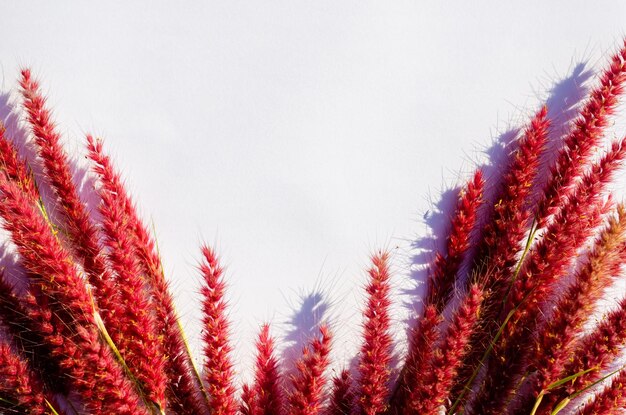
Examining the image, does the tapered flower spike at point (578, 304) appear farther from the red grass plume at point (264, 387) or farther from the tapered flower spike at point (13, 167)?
the tapered flower spike at point (13, 167)

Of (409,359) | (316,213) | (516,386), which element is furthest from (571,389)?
(316,213)

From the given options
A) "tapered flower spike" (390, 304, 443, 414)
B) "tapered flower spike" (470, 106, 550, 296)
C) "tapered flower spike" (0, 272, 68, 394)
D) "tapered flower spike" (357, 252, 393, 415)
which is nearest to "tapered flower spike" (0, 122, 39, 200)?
"tapered flower spike" (0, 272, 68, 394)

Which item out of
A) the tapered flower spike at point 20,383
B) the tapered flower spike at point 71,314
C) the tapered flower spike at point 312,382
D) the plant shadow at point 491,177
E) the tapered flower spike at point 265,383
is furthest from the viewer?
the plant shadow at point 491,177

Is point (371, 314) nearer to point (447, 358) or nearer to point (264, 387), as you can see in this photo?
point (447, 358)

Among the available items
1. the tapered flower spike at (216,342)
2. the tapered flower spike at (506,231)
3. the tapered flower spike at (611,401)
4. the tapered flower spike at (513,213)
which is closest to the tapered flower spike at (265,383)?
the tapered flower spike at (216,342)

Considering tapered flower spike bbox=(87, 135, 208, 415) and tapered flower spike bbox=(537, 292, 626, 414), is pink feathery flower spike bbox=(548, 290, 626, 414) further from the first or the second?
tapered flower spike bbox=(87, 135, 208, 415)

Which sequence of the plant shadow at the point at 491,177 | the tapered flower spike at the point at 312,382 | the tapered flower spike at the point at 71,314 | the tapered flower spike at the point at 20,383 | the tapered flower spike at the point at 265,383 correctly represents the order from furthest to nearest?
1. the plant shadow at the point at 491,177
2. the tapered flower spike at the point at 265,383
3. the tapered flower spike at the point at 312,382
4. the tapered flower spike at the point at 20,383
5. the tapered flower spike at the point at 71,314

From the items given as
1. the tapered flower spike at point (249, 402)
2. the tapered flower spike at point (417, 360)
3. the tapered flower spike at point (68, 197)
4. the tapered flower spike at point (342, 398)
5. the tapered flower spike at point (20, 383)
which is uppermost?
the tapered flower spike at point (68, 197)

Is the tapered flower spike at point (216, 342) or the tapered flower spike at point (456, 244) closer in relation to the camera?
the tapered flower spike at point (216, 342)
